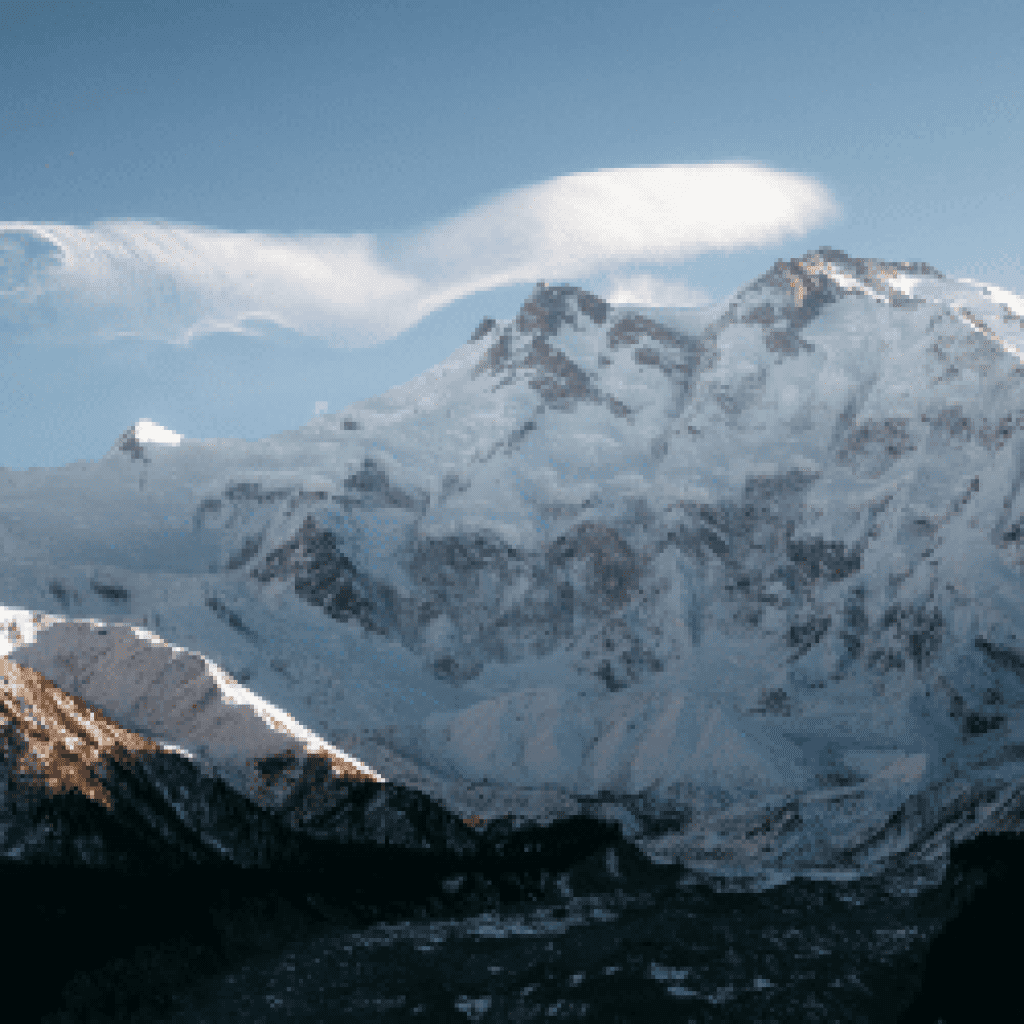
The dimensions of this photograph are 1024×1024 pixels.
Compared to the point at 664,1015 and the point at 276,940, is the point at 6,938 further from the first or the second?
the point at 664,1015

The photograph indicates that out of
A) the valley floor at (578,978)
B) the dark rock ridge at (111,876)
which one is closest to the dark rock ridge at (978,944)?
the valley floor at (578,978)

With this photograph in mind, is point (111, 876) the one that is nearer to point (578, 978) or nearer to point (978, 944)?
point (578, 978)

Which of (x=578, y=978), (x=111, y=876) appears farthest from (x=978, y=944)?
(x=111, y=876)

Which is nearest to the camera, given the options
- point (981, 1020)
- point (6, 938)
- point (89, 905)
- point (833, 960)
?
point (981, 1020)

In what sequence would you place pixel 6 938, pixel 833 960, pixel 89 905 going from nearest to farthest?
pixel 6 938
pixel 89 905
pixel 833 960

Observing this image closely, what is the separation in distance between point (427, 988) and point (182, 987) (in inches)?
1180

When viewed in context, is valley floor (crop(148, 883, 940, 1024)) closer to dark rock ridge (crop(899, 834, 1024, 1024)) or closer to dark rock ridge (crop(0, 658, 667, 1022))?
dark rock ridge (crop(899, 834, 1024, 1024))

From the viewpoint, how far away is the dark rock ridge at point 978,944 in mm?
142250

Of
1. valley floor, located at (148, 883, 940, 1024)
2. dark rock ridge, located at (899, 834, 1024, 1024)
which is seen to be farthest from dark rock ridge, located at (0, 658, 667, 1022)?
dark rock ridge, located at (899, 834, 1024, 1024)

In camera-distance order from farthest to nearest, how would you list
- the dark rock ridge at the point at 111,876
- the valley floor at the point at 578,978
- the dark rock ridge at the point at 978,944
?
the valley floor at the point at 578,978 → the dark rock ridge at the point at 111,876 → the dark rock ridge at the point at 978,944

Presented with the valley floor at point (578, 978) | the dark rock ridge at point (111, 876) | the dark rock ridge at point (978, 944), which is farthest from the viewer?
the valley floor at point (578, 978)

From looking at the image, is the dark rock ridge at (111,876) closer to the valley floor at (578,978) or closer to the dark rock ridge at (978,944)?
the valley floor at (578,978)

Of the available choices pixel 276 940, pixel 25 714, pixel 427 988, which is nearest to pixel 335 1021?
pixel 427 988

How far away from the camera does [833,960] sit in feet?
587
